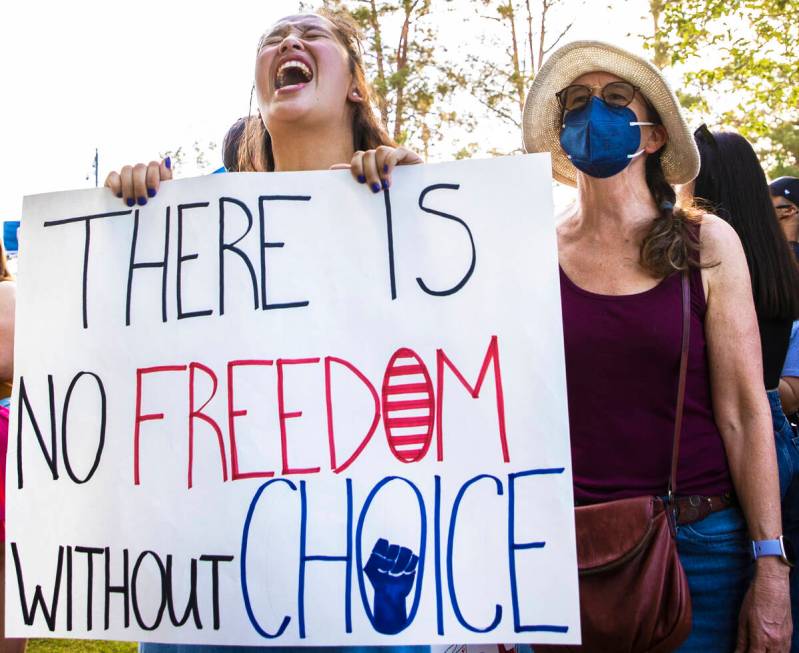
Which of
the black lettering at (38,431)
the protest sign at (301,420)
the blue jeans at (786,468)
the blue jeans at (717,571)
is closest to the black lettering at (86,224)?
the protest sign at (301,420)

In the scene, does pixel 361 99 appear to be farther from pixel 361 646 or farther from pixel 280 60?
pixel 361 646

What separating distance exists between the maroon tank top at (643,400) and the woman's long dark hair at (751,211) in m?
0.36

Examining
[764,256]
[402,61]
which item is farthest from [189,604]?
[402,61]

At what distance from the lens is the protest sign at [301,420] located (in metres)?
1.58

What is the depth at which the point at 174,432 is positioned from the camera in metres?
1.65

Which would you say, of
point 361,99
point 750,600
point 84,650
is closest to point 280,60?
point 361,99

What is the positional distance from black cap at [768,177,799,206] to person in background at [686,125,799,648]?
1343 millimetres


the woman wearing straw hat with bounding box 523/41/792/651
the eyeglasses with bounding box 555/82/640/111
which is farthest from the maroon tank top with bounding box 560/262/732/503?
the eyeglasses with bounding box 555/82/640/111

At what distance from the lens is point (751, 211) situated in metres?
2.38

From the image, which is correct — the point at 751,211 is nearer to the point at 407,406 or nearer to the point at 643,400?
the point at 643,400

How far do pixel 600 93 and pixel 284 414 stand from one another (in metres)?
1.15

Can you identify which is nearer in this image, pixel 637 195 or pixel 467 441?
pixel 467 441

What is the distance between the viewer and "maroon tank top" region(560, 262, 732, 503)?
1.90m

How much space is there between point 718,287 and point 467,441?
0.72 m
